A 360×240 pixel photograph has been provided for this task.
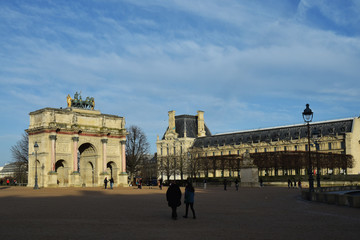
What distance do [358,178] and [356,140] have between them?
38.3 m

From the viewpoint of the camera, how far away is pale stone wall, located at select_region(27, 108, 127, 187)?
66.8 metres

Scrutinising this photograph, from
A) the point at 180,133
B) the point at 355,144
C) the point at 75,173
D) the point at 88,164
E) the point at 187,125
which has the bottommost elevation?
the point at 75,173

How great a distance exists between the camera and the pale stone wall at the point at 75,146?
6681 centimetres

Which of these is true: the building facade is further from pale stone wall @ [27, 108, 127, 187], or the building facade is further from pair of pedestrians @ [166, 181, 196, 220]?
pair of pedestrians @ [166, 181, 196, 220]

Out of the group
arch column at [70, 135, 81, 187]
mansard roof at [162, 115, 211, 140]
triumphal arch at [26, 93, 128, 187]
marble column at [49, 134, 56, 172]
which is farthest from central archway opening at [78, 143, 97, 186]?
mansard roof at [162, 115, 211, 140]

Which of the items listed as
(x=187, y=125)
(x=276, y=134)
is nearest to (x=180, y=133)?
(x=187, y=125)

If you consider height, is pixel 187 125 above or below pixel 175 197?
above

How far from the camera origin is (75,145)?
69250 millimetres

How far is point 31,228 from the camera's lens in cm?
1475

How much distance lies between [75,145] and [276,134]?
7748 centimetres

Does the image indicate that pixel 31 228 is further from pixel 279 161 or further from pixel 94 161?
pixel 279 161

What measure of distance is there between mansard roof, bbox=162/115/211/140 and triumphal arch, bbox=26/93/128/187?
252 feet

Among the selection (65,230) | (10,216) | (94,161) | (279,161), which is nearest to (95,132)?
(94,161)

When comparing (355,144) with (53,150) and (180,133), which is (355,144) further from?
(53,150)
